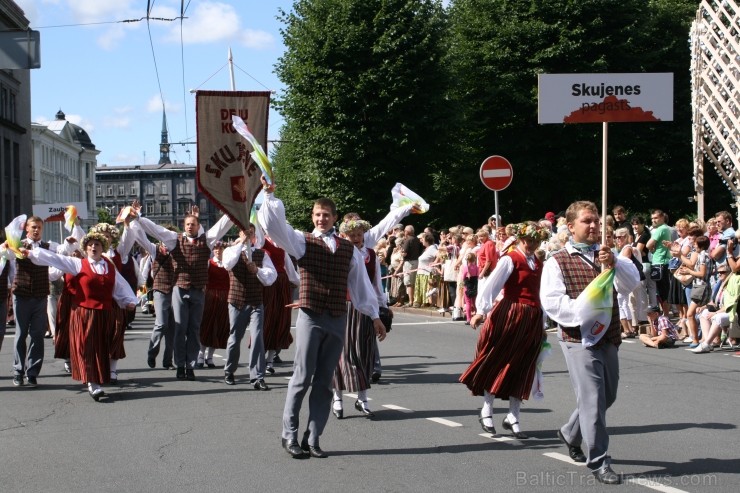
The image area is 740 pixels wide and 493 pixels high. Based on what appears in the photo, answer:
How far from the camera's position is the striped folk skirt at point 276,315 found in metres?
12.2

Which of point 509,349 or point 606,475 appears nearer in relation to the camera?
point 606,475

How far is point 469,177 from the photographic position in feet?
125

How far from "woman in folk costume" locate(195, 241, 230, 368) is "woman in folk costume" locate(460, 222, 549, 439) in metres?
5.53

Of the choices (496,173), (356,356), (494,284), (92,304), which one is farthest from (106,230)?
(496,173)

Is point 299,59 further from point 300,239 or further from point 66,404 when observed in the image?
point 300,239

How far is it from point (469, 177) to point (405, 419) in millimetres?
29654

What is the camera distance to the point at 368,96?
34.2 m

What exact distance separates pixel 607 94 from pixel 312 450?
10565mm

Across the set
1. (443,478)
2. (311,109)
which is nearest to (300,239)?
(443,478)

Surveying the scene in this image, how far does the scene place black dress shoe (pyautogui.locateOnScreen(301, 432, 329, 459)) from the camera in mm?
7289

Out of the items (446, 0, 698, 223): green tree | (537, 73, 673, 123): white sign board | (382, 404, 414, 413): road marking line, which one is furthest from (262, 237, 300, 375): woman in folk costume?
(446, 0, 698, 223): green tree

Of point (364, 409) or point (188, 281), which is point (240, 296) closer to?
point (188, 281)

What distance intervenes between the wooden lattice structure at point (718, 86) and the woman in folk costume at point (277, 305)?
14447mm

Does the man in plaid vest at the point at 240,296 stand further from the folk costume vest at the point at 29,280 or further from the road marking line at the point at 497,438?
the road marking line at the point at 497,438
